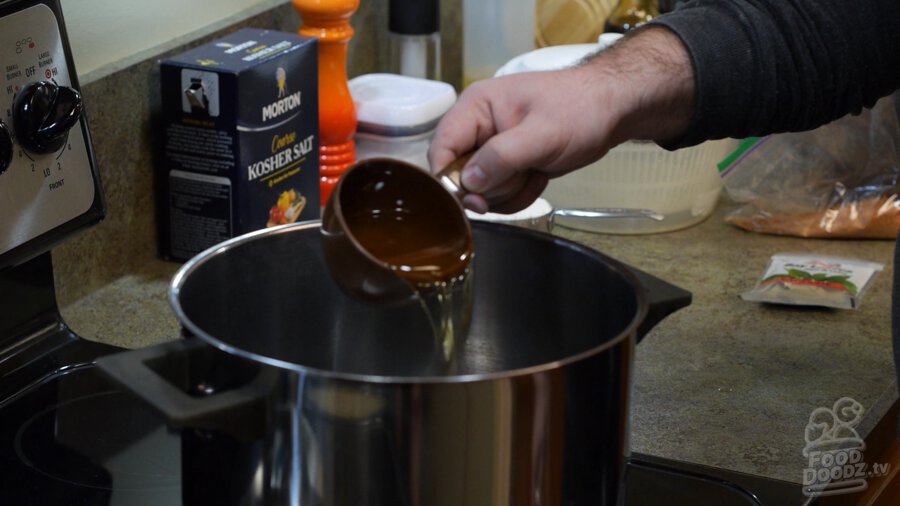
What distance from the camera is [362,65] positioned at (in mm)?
1491

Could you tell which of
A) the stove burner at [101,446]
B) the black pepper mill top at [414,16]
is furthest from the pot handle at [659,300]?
the black pepper mill top at [414,16]

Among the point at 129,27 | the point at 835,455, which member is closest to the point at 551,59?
the point at 129,27

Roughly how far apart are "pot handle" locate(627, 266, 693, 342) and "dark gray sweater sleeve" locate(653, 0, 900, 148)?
0.67ft

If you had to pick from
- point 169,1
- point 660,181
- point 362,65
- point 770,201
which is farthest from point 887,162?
point 169,1

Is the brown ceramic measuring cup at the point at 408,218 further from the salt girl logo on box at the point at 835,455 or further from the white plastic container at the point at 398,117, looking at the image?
the white plastic container at the point at 398,117

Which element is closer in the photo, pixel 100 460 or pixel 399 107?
pixel 100 460

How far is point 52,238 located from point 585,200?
0.59 meters

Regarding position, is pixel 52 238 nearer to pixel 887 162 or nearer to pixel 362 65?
pixel 362 65

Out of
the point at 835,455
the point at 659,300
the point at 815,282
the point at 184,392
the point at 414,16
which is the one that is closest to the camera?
the point at 184,392

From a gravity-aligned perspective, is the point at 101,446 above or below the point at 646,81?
below

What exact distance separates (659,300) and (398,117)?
2.05ft

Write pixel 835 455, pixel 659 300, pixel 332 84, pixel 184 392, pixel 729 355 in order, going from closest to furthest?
pixel 184 392 → pixel 659 300 → pixel 835 455 → pixel 729 355 → pixel 332 84

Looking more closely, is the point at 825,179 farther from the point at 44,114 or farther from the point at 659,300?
the point at 44,114

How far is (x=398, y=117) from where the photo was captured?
1256 millimetres
